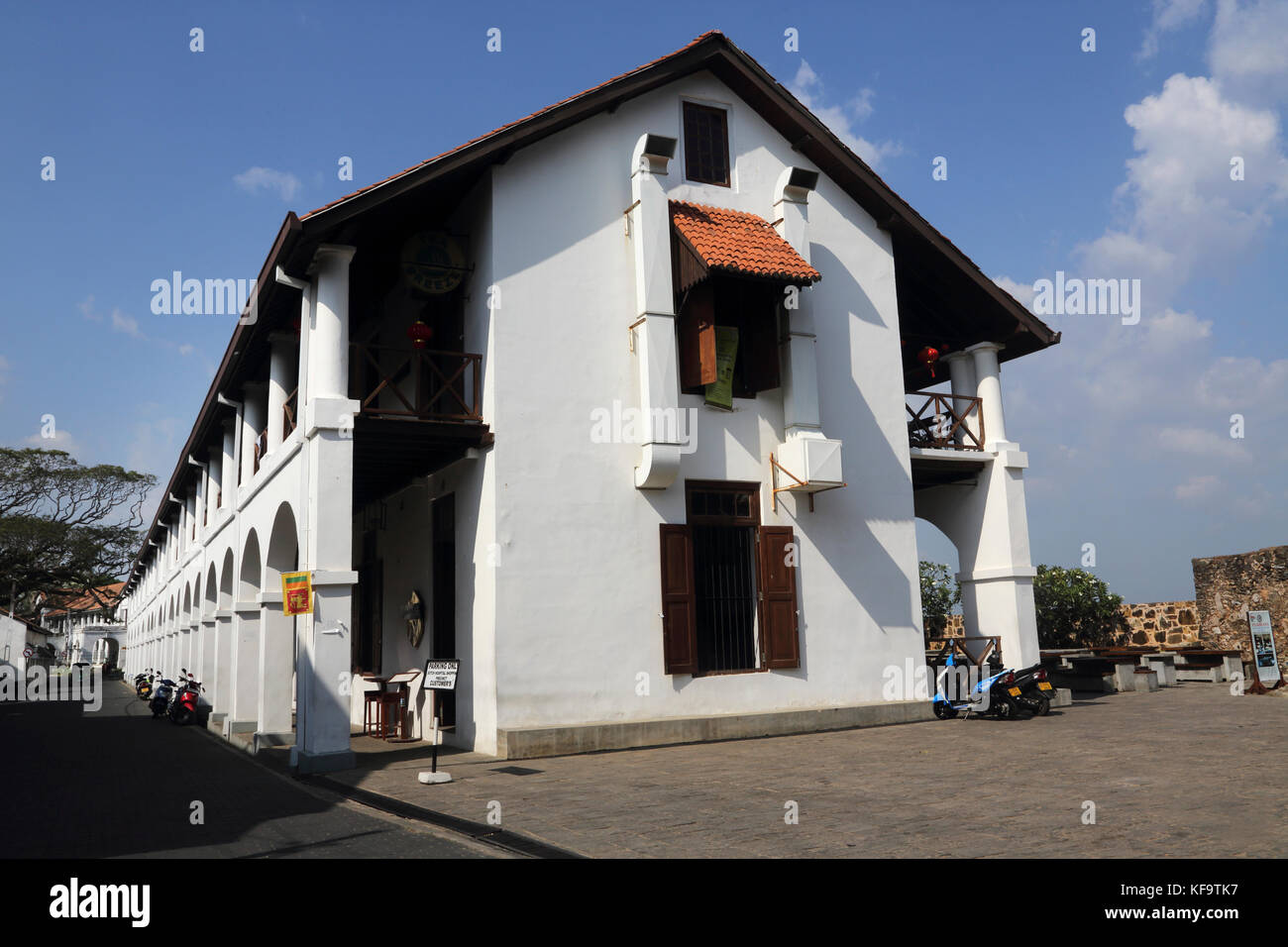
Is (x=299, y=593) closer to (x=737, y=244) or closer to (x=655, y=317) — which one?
(x=655, y=317)

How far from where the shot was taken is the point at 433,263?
525 inches

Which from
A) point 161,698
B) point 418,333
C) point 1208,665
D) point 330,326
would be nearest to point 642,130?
point 418,333

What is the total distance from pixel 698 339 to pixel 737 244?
1.43 m

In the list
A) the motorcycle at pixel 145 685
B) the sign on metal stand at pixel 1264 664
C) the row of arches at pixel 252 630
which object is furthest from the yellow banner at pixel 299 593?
the motorcycle at pixel 145 685

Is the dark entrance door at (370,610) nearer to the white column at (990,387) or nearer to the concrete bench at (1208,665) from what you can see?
the white column at (990,387)

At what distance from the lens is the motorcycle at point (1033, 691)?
14.5 metres

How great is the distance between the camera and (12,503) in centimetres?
4350

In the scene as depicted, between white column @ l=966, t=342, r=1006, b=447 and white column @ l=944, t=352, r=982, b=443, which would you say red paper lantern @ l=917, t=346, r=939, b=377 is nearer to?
white column @ l=944, t=352, r=982, b=443

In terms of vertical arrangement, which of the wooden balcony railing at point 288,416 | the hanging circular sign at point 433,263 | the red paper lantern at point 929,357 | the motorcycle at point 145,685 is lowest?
the motorcycle at point 145,685

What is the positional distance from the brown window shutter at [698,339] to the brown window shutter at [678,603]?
2.06m

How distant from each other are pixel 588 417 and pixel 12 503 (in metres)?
40.5

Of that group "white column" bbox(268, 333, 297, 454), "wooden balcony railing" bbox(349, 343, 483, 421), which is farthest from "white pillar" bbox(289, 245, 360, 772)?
"white column" bbox(268, 333, 297, 454)

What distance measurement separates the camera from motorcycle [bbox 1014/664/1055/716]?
1450cm
